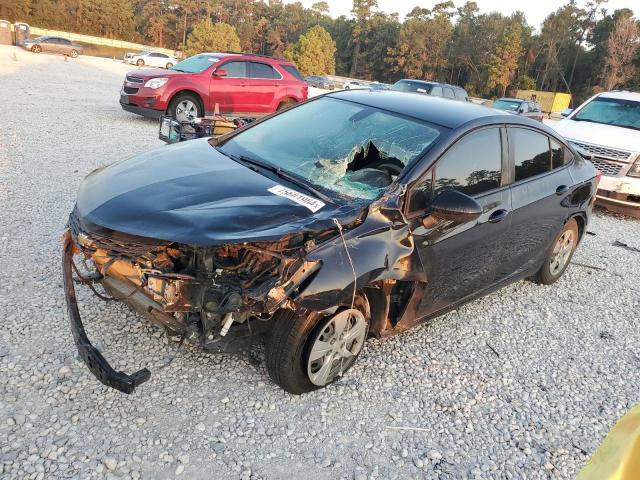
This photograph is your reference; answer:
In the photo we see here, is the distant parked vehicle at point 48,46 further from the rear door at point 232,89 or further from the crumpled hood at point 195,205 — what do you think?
the crumpled hood at point 195,205

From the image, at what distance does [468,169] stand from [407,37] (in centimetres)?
6323

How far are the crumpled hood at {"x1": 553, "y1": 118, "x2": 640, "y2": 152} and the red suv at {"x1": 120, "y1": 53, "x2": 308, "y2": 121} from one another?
20.8ft

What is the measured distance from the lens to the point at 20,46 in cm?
3647

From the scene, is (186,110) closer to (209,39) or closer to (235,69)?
(235,69)

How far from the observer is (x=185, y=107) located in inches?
436

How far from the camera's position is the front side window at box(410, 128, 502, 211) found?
3.14 m

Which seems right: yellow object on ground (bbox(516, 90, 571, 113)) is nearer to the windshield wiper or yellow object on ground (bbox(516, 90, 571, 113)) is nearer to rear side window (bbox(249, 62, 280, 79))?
rear side window (bbox(249, 62, 280, 79))

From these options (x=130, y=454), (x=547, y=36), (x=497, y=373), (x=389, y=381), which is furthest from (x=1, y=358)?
(x=547, y=36)

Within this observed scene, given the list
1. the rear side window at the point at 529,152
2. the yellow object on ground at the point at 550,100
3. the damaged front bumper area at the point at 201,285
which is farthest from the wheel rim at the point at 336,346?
the yellow object on ground at the point at 550,100

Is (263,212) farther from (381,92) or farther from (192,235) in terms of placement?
(381,92)

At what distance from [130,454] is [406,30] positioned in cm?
6608

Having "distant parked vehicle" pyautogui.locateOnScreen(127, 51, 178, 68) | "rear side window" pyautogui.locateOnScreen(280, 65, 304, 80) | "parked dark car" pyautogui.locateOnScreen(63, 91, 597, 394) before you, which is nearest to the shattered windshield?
"parked dark car" pyautogui.locateOnScreen(63, 91, 597, 394)

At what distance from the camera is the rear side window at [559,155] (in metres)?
4.42

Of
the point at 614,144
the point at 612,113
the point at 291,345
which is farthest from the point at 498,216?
the point at 612,113
